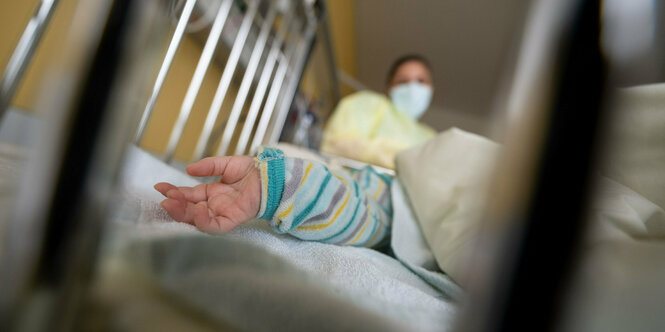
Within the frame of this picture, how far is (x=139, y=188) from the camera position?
0.17m

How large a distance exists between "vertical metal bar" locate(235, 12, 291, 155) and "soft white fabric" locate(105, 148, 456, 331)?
2.03 ft

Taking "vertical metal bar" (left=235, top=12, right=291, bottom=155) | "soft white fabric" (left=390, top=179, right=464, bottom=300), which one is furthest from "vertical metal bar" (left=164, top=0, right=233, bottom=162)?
"soft white fabric" (left=390, top=179, right=464, bottom=300)

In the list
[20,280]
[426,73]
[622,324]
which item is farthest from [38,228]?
[426,73]

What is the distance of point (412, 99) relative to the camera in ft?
3.92

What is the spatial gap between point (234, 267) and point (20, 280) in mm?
83

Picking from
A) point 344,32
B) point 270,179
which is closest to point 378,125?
point 270,179

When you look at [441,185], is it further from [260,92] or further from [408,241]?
[260,92]

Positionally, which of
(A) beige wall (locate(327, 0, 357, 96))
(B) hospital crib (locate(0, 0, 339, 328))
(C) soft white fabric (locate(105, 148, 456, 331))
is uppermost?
(A) beige wall (locate(327, 0, 357, 96))

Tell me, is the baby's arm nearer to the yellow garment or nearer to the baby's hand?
the baby's hand

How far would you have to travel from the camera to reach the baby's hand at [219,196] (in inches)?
7.5

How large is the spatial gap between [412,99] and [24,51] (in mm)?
1057

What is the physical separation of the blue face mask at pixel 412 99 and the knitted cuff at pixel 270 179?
38.3 inches

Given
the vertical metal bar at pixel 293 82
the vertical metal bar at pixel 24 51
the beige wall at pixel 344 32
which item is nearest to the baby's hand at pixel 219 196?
the vertical metal bar at pixel 24 51

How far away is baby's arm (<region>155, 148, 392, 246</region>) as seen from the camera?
0.69 ft
